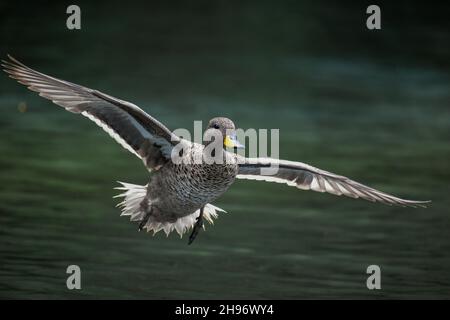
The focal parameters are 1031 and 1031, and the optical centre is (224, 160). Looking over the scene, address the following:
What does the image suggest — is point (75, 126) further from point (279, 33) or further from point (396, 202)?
point (396, 202)

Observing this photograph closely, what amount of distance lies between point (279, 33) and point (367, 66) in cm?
136

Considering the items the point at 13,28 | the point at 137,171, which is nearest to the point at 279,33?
the point at 13,28

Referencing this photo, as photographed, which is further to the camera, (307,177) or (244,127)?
(244,127)

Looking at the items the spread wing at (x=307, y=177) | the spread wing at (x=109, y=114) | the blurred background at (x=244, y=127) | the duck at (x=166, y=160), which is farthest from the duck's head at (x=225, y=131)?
the blurred background at (x=244, y=127)

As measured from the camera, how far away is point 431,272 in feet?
25.1

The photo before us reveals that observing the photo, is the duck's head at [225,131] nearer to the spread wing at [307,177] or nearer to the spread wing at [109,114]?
the spread wing at [109,114]

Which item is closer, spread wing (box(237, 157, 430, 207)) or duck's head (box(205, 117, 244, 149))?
duck's head (box(205, 117, 244, 149))

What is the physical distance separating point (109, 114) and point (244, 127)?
503 centimetres

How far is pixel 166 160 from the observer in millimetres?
6812

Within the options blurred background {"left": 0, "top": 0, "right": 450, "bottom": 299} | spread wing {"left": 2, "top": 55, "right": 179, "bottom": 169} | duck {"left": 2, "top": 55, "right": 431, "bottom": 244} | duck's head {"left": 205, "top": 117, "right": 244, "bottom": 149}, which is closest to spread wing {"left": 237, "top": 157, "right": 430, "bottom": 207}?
duck {"left": 2, "top": 55, "right": 431, "bottom": 244}

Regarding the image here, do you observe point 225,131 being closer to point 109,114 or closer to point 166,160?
point 166,160

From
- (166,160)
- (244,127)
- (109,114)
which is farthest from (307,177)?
(244,127)

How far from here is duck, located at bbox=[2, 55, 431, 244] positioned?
6.47 meters

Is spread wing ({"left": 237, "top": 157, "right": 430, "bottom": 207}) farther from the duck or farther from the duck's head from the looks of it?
the duck's head
